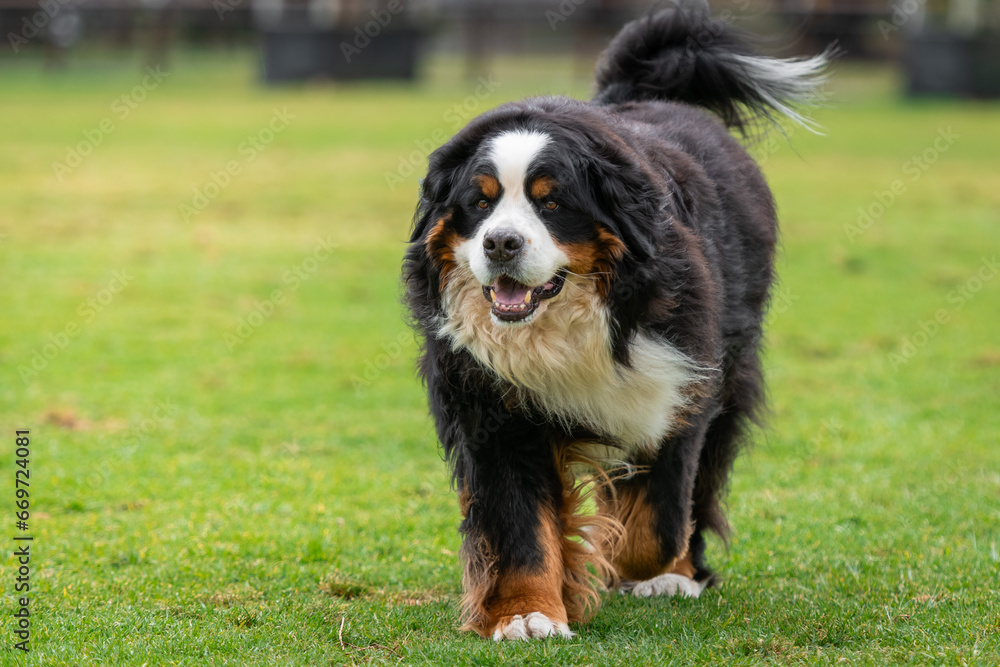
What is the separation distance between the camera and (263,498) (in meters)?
6.28

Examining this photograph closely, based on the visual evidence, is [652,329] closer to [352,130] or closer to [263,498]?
[263,498]

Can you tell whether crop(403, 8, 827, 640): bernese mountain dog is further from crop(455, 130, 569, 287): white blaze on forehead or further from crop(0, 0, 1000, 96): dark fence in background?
crop(0, 0, 1000, 96): dark fence in background

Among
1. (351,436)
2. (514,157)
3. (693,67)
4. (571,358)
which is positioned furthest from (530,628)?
(351,436)

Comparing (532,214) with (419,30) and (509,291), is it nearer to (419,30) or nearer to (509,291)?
(509,291)

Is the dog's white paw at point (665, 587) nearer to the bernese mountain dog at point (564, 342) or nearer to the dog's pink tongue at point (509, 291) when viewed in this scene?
the bernese mountain dog at point (564, 342)

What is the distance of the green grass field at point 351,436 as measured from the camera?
4379 mm

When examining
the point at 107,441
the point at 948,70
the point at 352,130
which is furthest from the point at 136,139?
the point at 948,70

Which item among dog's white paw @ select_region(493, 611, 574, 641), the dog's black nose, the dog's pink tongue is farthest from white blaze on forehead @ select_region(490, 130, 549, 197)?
dog's white paw @ select_region(493, 611, 574, 641)

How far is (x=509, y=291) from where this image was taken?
4094 mm

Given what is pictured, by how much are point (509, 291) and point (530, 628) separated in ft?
4.11

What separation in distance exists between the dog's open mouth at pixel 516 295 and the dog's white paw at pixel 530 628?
112 centimetres

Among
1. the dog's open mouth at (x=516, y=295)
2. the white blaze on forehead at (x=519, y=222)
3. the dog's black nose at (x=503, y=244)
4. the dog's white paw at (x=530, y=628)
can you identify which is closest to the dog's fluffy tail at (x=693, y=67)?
the white blaze on forehead at (x=519, y=222)

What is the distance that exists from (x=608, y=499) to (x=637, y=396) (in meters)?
0.70

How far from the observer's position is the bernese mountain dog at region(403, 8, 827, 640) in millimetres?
4086
